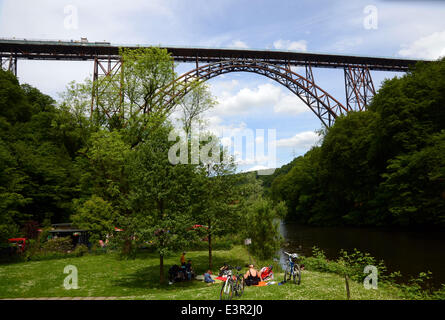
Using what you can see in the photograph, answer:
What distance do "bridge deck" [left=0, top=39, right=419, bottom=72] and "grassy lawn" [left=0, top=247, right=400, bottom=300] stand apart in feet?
91.4

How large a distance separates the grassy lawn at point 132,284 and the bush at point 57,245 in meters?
1.69

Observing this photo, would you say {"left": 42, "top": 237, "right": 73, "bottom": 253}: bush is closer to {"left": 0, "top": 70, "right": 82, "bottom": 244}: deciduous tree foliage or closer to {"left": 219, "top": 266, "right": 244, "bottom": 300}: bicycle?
{"left": 0, "top": 70, "right": 82, "bottom": 244}: deciduous tree foliage

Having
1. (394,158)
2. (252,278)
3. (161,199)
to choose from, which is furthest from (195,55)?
(252,278)

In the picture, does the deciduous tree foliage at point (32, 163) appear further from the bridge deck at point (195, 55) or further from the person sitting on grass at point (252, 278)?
the person sitting on grass at point (252, 278)

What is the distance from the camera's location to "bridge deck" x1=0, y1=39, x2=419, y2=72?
114 feet

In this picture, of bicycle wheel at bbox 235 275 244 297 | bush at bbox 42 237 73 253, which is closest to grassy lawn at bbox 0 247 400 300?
bicycle wheel at bbox 235 275 244 297

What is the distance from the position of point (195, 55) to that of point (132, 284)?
113ft

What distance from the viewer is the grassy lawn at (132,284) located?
873cm

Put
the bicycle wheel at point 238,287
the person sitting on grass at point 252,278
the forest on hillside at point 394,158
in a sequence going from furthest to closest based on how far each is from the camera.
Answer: the forest on hillside at point 394,158 < the person sitting on grass at point 252,278 < the bicycle wheel at point 238,287

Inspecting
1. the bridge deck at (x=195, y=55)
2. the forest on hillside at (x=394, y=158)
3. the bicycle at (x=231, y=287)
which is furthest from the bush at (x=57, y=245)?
the forest on hillside at (x=394, y=158)

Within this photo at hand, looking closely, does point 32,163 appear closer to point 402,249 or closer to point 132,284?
point 132,284
